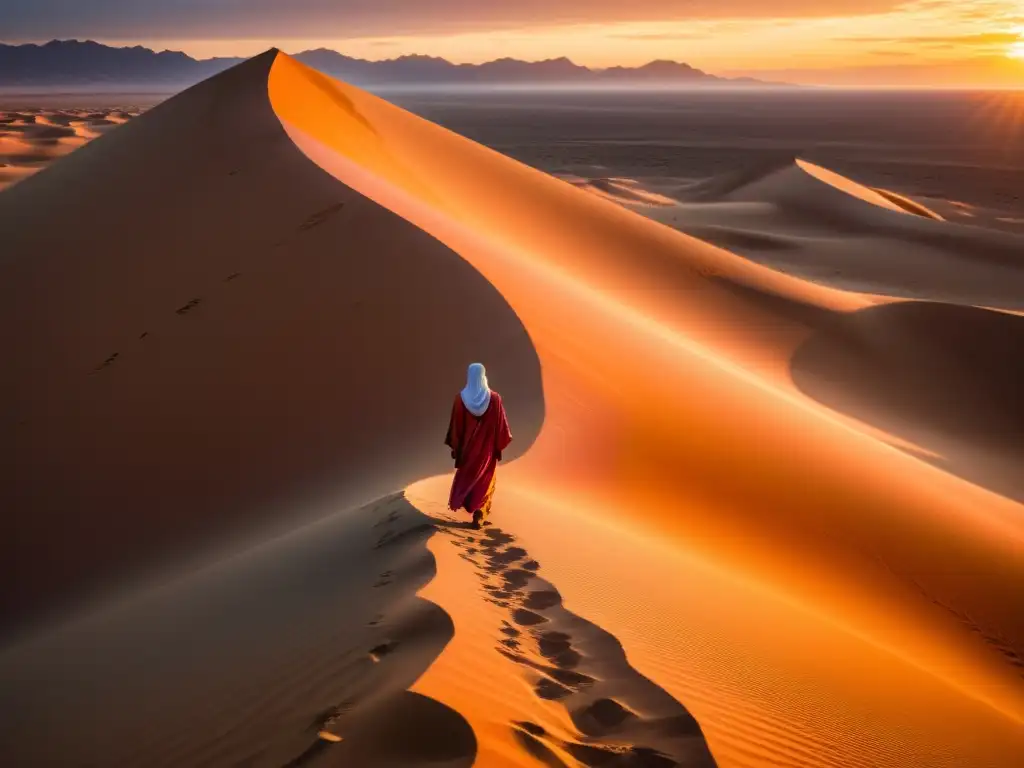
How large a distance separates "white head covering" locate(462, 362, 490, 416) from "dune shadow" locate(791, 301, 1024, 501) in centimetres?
787

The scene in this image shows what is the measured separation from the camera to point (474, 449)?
4.93 m

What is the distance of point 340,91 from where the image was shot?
61.1 feet

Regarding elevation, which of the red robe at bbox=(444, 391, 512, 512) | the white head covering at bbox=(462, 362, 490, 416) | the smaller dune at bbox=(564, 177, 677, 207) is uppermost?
the smaller dune at bbox=(564, 177, 677, 207)

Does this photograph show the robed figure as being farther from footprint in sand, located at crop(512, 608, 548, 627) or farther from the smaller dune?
the smaller dune

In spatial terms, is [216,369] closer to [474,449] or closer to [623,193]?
[474,449]

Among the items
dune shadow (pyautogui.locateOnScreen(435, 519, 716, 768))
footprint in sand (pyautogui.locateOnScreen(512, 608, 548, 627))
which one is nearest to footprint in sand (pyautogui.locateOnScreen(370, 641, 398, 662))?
dune shadow (pyautogui.locateOnScreen(435, 519, 716, 768))

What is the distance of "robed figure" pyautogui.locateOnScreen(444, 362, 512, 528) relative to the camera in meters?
4.87

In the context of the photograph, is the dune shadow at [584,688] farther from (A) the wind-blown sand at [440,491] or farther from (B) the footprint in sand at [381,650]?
(B) the footprint in sand at [381,650]

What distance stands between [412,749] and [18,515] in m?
5.92

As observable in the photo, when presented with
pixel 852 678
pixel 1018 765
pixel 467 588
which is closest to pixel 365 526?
pixel 467 588

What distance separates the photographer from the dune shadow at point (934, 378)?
38.3ft

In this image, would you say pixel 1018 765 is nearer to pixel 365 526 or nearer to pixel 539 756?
pixel 539 756

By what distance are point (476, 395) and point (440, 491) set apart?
80 centimetres

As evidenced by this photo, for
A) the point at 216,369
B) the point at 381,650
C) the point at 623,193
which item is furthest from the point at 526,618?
the point at 623,193
